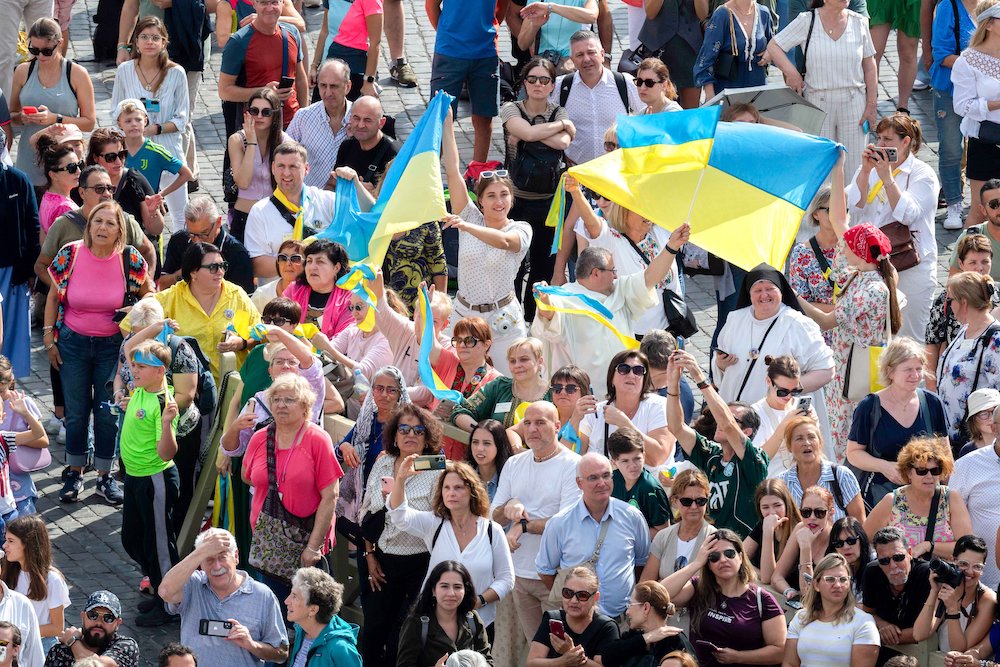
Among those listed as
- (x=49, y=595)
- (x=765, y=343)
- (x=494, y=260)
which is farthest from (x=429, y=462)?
(x=494, y=260)

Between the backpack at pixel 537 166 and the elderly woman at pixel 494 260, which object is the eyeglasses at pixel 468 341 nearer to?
the elderly woman at pixel 494 260

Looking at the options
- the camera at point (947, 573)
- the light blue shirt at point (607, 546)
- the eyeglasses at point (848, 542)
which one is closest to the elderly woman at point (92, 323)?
the light blue shirt at point (607, 546)

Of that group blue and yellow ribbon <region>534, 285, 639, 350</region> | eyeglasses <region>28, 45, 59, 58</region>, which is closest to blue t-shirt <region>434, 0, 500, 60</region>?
eyeglasses <region>28, 45, 59, 58</region>

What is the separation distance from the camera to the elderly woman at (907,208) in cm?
1397

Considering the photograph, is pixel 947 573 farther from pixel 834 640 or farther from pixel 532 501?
pixel 532 501

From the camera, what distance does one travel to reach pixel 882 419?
38.6 ft

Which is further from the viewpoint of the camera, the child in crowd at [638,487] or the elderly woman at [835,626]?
the child in crowd at [638,487]

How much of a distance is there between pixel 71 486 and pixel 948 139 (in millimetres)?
7571

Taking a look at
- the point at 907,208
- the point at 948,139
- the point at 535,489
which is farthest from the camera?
the point at 948,139

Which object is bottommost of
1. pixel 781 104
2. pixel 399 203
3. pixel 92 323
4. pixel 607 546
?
pixel 607 546

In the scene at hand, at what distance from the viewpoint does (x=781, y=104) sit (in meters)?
15.4

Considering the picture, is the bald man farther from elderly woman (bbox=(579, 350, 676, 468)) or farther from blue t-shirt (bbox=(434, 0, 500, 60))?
elderly woman (bbox=(579, 350, 676, 468))

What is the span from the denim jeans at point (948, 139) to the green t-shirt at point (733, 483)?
5912 millimetres

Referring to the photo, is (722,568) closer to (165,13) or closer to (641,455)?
(641,455)
